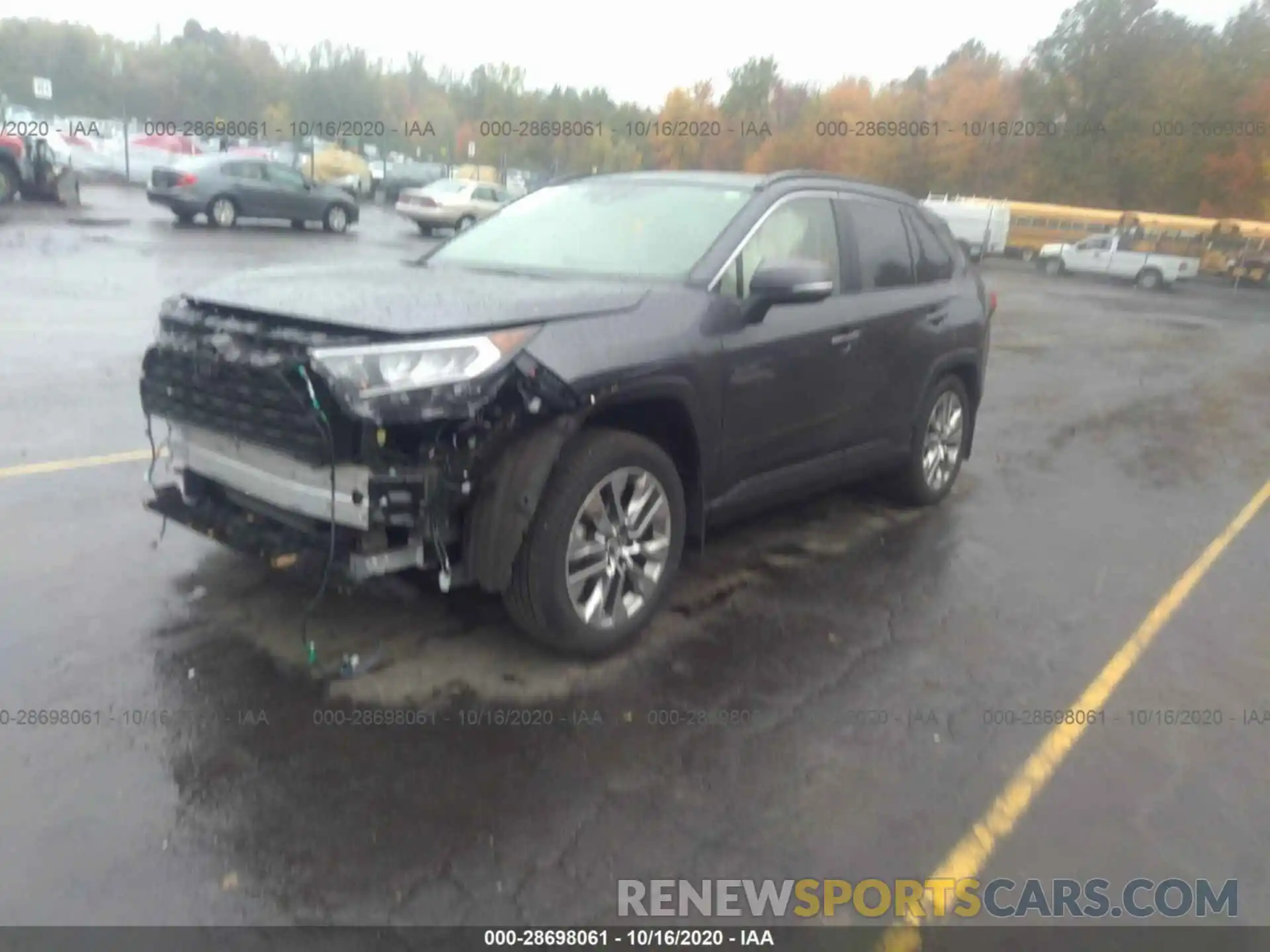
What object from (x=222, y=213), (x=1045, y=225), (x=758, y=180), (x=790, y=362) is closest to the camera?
(x=790, y=362)

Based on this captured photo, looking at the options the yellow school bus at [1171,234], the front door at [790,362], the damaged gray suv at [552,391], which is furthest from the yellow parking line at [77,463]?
the yellow school bus at [1171,234]

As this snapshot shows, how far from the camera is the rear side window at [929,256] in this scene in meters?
6.08

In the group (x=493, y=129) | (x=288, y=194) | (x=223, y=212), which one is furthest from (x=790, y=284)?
(x=493, y=129)

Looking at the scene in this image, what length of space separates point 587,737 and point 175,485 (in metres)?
2.01

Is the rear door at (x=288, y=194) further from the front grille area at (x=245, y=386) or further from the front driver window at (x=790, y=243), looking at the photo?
the front grille area at (x=245, y=386)

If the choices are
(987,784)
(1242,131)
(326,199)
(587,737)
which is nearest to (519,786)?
(587,737)

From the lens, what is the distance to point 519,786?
3391mm

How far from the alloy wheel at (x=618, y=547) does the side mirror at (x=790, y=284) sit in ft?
2.98

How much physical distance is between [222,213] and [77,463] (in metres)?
19.0

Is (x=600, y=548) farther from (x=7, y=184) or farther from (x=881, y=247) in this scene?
(x=7, y=184)

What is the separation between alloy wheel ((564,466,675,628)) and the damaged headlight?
0.71 meters

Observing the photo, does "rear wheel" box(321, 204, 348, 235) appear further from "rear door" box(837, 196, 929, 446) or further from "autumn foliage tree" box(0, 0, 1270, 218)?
"autumn foliage tree" box(0, 0, 1270, 218)

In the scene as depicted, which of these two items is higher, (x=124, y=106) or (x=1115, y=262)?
(x=124, y=106)
